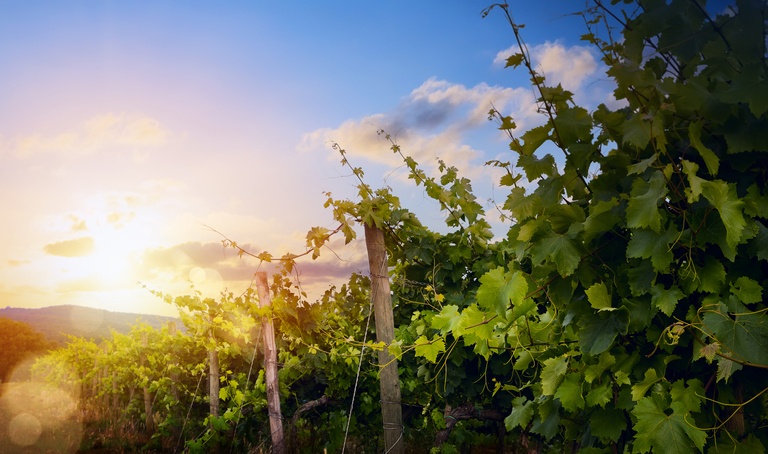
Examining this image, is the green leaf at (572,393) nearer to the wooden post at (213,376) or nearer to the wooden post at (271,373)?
the wooden post at (271,373)

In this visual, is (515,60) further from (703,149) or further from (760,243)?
(760,243)

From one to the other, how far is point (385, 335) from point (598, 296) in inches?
124

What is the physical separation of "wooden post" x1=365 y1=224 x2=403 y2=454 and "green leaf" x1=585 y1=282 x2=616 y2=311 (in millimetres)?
3031

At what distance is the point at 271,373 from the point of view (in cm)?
616

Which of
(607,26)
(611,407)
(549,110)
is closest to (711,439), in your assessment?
(611,407)

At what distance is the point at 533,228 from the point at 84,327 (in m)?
48.6

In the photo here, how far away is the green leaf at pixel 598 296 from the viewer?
1.97 metres

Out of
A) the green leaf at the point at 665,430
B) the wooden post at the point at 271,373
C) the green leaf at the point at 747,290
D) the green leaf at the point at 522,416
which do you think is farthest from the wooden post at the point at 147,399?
the green leaf at the point at 747,290

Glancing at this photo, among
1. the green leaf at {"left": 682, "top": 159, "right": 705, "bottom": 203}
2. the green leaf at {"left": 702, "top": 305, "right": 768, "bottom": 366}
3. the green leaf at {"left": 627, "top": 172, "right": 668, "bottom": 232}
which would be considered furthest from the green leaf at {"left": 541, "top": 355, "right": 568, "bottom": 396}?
the green leaf at {"left": 682, "top": 159, "right": 705, "bottom": 203}

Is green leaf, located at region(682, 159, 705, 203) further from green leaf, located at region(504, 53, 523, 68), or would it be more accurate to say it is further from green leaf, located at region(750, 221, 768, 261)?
green leaf, located at region(504, 53, 523, 68)

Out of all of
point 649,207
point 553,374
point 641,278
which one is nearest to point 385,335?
point 553,374

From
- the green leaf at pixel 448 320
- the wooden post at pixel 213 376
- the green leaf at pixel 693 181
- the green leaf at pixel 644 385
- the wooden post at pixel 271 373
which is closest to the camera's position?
the green leaf at pixel 693 181

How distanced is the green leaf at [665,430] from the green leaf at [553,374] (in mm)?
492

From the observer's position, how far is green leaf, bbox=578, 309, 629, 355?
2.00 meters
